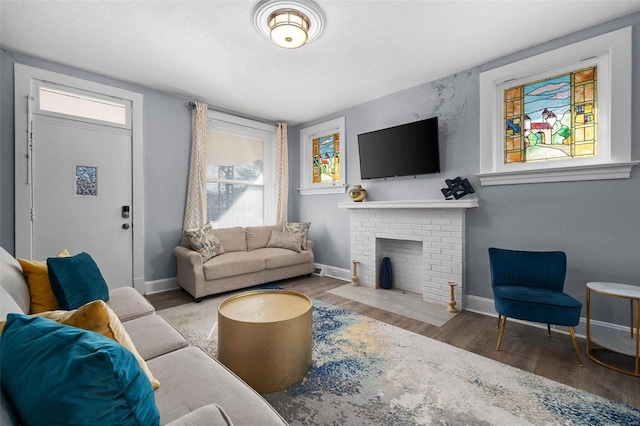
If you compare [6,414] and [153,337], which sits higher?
[6,414]

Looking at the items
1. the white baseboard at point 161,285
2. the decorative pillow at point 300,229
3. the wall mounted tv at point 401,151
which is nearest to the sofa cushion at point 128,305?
the white baseboard at point 161,285

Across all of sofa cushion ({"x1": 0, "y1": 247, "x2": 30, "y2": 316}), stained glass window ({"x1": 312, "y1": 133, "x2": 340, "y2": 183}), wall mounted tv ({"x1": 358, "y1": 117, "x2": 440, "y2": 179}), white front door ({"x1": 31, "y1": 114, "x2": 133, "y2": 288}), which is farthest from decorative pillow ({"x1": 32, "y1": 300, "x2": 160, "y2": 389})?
stained glass window ({"x1": 312, "y1": 133, "x2": 340, "y2": 183})

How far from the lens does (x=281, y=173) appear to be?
494cm

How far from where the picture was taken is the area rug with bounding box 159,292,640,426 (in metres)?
1.52

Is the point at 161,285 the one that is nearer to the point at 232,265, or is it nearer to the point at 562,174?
the point at 232,265

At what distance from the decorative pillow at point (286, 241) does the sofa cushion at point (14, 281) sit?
292 centimetres

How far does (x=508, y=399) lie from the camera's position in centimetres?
166

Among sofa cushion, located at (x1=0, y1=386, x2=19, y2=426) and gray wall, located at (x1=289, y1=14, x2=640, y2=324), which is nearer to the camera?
sofa cushion, located at (x1=0, y1=386, x2=19, y2=426)

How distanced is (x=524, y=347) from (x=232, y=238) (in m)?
3.57

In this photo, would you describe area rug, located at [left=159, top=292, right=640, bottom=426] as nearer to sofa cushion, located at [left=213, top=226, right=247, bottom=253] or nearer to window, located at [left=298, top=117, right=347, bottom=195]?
sofa cushion, located at [left=213, top=226, right=247, bottom=253]

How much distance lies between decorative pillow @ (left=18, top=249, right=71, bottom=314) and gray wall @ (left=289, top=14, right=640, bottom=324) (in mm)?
3387

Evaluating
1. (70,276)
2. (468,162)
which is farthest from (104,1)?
(468,162)

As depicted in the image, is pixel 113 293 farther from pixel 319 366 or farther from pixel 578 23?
pixel 578 23

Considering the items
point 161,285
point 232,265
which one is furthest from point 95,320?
point 161,285
